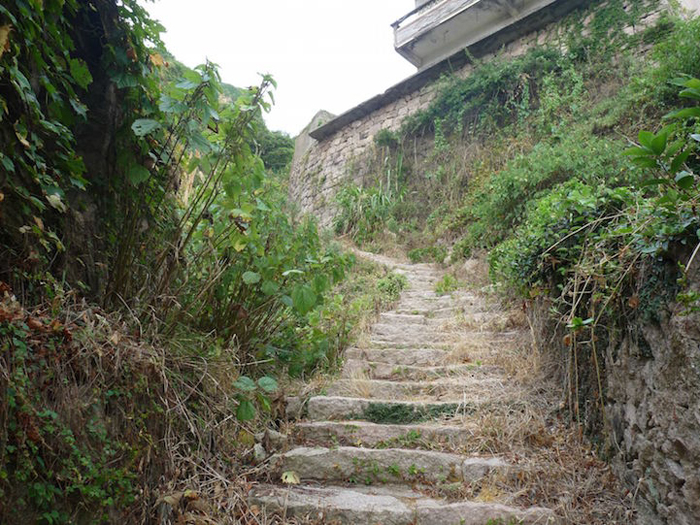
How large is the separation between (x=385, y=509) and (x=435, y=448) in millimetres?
529

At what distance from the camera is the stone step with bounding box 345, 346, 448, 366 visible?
11.3 ft

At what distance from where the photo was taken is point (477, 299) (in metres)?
4.34

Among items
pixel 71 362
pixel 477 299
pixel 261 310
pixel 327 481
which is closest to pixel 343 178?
pixel 477 299

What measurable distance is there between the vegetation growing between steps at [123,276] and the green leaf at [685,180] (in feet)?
5.16

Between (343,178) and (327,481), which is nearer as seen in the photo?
(327,481)

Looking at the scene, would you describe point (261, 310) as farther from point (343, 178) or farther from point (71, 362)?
point (343, 178)

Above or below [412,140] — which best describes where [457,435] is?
below

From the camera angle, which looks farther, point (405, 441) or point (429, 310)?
point (429, 310)

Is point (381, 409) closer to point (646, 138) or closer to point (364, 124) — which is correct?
point (646, 138)

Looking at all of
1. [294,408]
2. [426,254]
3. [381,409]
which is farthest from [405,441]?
[426,254]

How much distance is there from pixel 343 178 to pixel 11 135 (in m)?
8.29

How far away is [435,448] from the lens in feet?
7.88

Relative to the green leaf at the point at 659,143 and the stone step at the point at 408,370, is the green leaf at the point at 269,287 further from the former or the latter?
the green leaf at the point at 659,143

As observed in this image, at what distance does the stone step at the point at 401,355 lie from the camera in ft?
11.3
